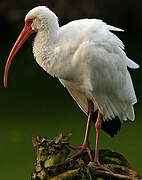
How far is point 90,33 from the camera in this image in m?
3.62

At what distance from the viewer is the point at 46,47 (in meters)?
3.62

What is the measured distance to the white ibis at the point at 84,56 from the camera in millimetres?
3613

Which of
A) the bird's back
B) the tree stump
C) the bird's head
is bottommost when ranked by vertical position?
the tree stump

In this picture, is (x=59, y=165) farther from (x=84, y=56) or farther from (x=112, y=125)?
(x=112, y=125)

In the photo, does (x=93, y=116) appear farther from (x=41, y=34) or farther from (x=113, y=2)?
(x=113, y=2)

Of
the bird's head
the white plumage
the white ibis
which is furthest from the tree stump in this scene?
the bird's head

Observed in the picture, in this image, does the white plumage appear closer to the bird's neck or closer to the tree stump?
the bird's neck

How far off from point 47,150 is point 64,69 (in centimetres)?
54

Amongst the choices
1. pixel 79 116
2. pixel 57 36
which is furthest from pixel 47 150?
pixel 79 116

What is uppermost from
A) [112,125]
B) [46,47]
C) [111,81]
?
[46,47]

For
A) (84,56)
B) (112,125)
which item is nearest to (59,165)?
(84,56)

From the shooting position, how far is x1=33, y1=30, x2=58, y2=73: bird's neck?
362 centimetres

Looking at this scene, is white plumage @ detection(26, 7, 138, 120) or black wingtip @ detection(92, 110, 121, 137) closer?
white plumage @ detection(26, 7, 138, 120)

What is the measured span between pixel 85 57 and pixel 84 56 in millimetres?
11
